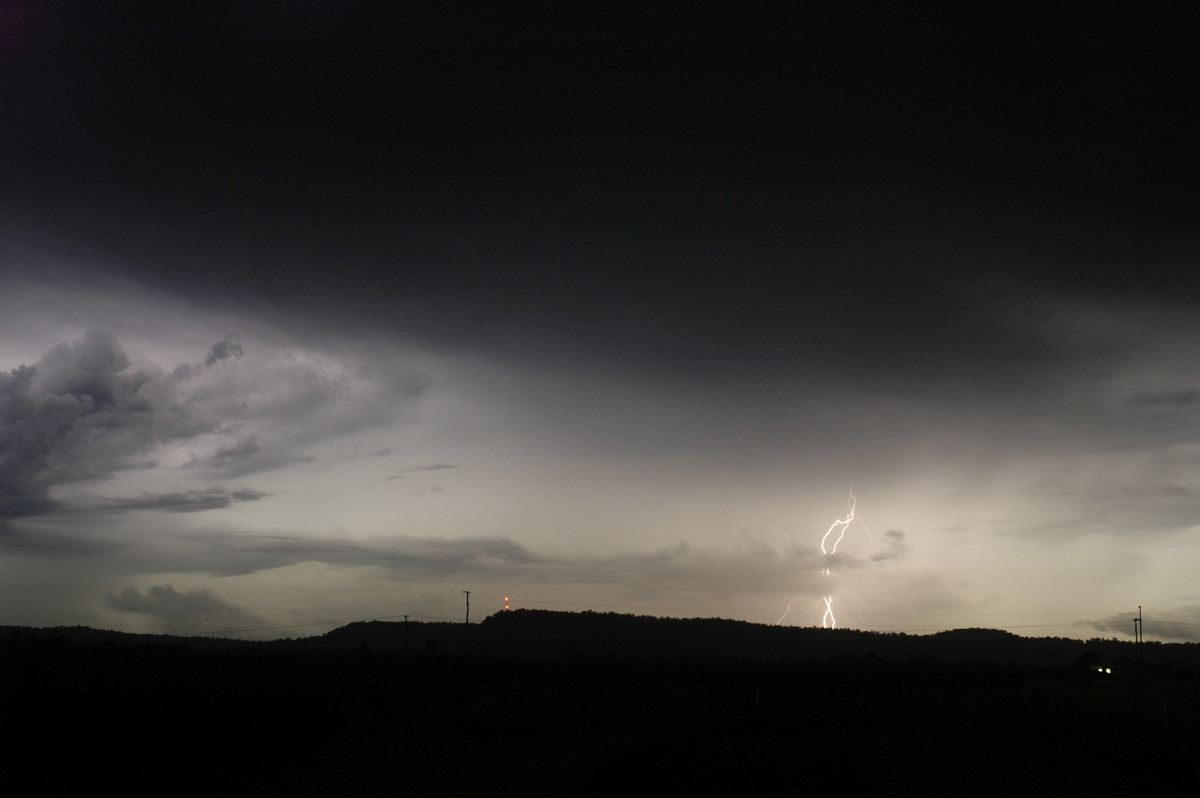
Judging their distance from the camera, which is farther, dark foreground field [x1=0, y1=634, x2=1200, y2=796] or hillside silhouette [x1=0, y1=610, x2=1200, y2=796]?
hillside silhouette [x1=0, y1=610, x2=1200, y2=796]

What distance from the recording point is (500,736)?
87.7 feet

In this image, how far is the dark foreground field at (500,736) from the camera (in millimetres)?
18578

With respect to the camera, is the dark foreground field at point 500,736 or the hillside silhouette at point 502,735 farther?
the hillside silhouette at point 502,735

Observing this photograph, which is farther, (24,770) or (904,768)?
(904,768)

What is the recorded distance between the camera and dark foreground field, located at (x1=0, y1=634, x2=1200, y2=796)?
1858 cm

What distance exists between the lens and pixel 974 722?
36812 mm

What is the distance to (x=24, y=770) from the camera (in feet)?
65.9

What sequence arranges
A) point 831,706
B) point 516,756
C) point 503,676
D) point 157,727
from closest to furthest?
point 516,756 → point 157,727 → point 831,706 → point 503,676

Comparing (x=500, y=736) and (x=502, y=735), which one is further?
(x=502, y=735)

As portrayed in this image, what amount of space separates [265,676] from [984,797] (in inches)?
1166

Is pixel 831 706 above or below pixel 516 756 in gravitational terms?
below

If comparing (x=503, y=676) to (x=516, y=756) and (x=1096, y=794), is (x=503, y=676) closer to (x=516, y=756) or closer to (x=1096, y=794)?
(x=516, y=756)

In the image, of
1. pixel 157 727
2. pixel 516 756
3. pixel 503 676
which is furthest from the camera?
pixel 503 676

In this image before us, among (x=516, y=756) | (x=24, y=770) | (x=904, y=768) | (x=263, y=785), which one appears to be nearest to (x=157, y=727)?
(x=24, y=770)
